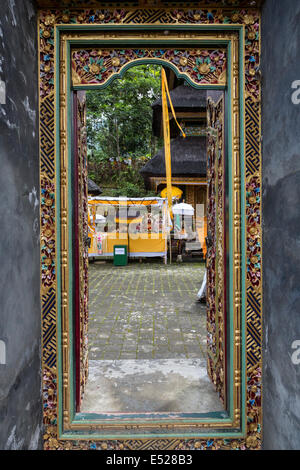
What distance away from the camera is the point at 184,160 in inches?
483

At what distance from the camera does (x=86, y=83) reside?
2254mm

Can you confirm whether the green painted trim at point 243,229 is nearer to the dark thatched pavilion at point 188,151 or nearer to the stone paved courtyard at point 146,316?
the stone paved courtyard at point 146,316

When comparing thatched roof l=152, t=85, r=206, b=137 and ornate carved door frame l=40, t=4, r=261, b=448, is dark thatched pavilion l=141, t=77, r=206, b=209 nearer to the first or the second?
thatched roof l=152, t=85, r=206, b=137

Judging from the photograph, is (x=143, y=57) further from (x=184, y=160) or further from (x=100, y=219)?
(x=184, y=160)

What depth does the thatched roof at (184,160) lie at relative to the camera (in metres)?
12.0

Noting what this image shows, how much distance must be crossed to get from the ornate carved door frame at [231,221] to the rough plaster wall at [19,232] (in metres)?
0.11

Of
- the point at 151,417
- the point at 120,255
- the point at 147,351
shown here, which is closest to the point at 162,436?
the point at 151,417

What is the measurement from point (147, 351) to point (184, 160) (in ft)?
32.5

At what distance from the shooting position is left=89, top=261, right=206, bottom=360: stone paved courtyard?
3797mm

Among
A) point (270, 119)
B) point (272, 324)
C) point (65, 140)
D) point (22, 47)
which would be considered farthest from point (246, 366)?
point (22, 47)

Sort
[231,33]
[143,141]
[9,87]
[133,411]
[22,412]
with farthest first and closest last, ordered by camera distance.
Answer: [143,141], [133,411], [231,33], [22,412], [9,87]

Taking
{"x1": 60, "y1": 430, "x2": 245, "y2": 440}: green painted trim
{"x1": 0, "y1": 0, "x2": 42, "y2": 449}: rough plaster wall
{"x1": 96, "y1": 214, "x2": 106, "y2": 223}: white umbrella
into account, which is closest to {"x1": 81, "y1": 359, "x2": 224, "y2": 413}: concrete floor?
{"x1": 60, "y1": 430, "x2": 245, "y2": 440}: green painted trim
